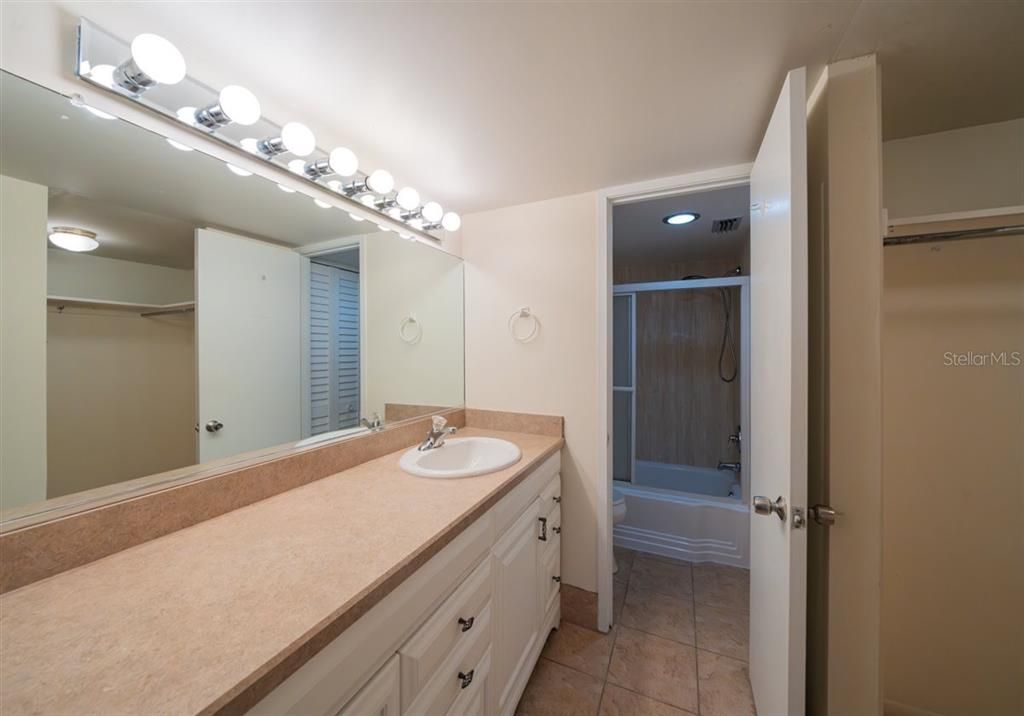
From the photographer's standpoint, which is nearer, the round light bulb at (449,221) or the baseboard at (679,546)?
the round light bulb at (449,221)

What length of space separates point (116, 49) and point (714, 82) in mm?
1479

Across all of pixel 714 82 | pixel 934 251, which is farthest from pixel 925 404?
pixel 714 82

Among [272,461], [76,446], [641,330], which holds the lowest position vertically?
[272,461]

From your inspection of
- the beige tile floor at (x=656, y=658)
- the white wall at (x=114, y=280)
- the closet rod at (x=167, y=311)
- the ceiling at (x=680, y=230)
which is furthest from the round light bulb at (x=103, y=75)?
the beige tile floor at (x=656, y=658)

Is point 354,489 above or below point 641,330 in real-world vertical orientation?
below

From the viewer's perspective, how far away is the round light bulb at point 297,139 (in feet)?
3.27

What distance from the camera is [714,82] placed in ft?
3.25

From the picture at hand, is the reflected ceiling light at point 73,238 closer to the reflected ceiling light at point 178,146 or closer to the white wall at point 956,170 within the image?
the reflected ceiling light at point 178,146

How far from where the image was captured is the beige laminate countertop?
1.43ft

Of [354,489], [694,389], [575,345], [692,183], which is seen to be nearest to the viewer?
[354,489]

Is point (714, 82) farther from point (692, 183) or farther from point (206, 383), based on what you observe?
point (206, 383)

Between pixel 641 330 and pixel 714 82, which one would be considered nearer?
pixel 714 82

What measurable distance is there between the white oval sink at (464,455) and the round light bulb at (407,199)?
1.05 metres

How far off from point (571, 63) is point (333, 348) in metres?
1.22
